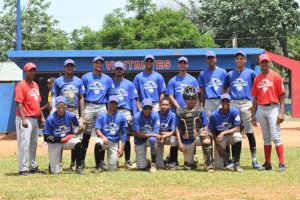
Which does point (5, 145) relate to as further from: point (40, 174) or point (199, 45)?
point (199, 45)

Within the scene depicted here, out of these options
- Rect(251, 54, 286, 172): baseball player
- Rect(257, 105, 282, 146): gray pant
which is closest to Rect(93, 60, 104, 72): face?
Rect(251, 54, 286, 172): baseball player

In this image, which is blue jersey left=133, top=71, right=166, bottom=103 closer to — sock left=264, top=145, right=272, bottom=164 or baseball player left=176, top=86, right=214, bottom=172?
baseball player left=176, top=86, right=214, bottom=172

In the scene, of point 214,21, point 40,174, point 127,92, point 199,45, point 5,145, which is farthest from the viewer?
point 214,21

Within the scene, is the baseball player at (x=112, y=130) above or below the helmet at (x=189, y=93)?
below

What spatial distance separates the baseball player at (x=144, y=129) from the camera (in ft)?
32.7

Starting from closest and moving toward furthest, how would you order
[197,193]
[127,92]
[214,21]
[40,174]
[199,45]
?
1. [197,193]
2. [40,174]
3. [127,92]
4. [199,45]
5. [214,21]

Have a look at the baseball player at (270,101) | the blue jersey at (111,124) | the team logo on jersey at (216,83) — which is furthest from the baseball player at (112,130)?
the baseball player at (270,101)

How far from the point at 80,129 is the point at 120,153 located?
0.85 metres

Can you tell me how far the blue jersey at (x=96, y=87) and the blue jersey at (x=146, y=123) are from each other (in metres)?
0.75

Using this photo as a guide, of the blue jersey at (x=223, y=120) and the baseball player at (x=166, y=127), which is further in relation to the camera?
the baseball player at (x=166, y=127)

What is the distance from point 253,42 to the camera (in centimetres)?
4166

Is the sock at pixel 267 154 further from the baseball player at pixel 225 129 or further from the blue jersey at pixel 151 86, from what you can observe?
the blue jersey at pixel 151 86

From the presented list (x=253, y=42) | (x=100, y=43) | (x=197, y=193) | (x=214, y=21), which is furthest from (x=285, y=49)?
(x=197, y=193)

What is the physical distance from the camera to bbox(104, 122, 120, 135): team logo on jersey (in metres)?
9.93
